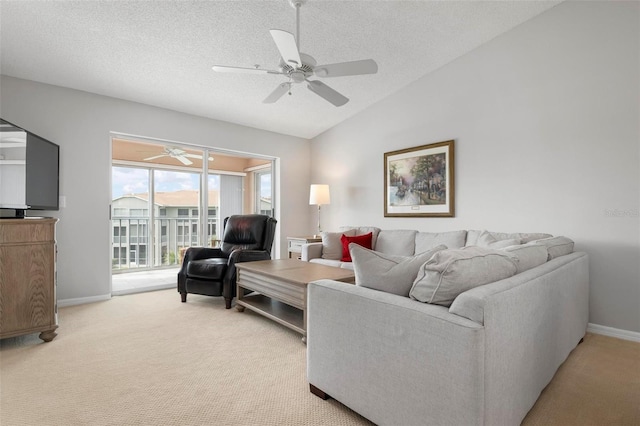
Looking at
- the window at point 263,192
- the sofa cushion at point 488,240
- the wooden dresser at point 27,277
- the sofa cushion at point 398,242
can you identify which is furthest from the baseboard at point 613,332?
the wooden dresser at point 27,277

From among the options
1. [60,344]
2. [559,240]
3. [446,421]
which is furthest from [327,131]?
[446,421]

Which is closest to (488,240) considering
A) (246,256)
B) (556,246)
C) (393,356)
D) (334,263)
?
(556,246)

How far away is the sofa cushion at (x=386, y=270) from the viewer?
145 cm

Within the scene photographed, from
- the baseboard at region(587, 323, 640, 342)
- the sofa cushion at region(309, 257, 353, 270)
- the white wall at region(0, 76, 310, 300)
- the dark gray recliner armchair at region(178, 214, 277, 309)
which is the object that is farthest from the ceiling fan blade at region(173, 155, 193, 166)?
the baseboard at region(587, 323, 640, 342)

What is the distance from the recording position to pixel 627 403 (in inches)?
68.5

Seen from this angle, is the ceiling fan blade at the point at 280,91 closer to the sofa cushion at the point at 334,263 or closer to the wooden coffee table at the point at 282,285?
the wooden coffee table at the point at 282,285

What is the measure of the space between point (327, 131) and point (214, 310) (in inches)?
137

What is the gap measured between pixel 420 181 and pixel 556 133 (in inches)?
58.4

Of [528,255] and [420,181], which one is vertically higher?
[420,181]

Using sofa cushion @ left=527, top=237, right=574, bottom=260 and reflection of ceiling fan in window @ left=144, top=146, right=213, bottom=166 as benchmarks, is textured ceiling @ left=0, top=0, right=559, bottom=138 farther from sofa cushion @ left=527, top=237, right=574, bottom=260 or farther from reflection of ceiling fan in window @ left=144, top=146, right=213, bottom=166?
sofa cushion @ left=527, top=237, right=574, bottom=260

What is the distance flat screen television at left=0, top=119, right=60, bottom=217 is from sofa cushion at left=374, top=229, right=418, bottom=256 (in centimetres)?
362

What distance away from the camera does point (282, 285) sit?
276 centimetres

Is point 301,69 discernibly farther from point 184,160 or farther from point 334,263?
point 184,160

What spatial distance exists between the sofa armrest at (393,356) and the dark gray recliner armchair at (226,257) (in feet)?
6.42
